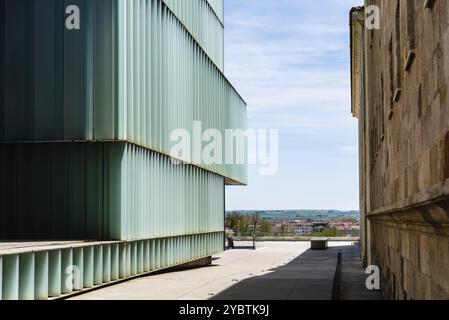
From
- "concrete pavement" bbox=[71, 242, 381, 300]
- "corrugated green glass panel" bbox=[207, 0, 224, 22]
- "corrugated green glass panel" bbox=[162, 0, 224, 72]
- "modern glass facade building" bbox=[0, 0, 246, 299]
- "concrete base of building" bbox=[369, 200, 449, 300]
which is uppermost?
"corrugated green glass panel" bbox=[207, 0, 224, 22]

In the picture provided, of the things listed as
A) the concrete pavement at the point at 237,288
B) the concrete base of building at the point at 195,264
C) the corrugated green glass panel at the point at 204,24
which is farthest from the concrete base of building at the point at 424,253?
the concrete base of building at the point at 195,264

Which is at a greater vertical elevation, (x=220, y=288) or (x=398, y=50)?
(x=398, y=50)

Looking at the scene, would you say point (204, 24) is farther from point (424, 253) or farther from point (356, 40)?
point (424, 253)

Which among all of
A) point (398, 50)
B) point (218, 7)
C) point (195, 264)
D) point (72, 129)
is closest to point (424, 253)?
point (398, 50)

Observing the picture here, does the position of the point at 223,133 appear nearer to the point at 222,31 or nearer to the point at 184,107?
the point at 222,31

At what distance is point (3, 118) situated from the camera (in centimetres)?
2145

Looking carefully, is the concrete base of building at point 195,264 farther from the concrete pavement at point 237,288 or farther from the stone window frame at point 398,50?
the stone window frame at point 398,50

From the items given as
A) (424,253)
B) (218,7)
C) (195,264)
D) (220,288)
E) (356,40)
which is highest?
(218,7)

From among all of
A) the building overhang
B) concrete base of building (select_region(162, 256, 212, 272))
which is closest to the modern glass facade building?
concrete base of building (select_region(162, 256, 212, 272))

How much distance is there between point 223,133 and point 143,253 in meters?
16.5

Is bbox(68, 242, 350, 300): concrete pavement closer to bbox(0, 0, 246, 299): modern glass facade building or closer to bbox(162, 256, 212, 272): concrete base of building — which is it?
bbox(0, 0, 246, 299): modern glass facade building
